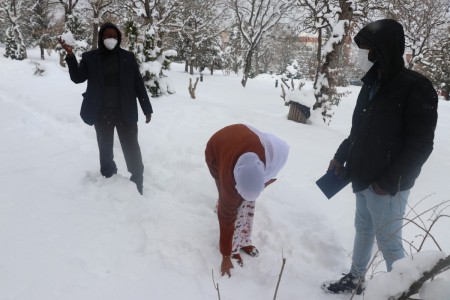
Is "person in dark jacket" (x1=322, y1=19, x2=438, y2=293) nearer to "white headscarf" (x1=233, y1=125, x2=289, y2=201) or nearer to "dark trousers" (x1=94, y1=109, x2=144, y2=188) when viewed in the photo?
"white headscarf" (x1=233, y1=125, x2=289, y2=201)

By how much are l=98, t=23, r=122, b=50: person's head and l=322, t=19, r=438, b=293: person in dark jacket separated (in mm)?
2276

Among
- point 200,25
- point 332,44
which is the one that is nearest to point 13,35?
point 200,25

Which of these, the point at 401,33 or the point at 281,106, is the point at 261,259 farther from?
the point at 281,106

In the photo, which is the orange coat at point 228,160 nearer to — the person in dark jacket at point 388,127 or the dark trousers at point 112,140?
the person in dark jacket at point 388,127

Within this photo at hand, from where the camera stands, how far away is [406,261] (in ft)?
3.14

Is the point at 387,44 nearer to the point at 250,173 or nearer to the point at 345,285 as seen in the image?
the point at 250,173

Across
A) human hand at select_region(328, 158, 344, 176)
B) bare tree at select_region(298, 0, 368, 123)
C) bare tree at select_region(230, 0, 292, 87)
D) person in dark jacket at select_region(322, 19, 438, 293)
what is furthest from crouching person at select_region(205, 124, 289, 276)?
bare tree at select_region(230, 0, 292, 87)

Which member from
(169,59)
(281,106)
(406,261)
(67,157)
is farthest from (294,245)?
(281,106)

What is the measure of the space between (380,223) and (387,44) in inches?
41.1

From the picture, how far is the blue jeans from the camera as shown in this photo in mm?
1942

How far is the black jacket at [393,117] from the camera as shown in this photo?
1711 mm

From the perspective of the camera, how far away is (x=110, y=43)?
316cm

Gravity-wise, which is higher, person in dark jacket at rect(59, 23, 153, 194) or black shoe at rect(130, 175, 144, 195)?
person in dark jacket at rect(59, 23, 153, 194)

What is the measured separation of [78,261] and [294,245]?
71.8 inches
